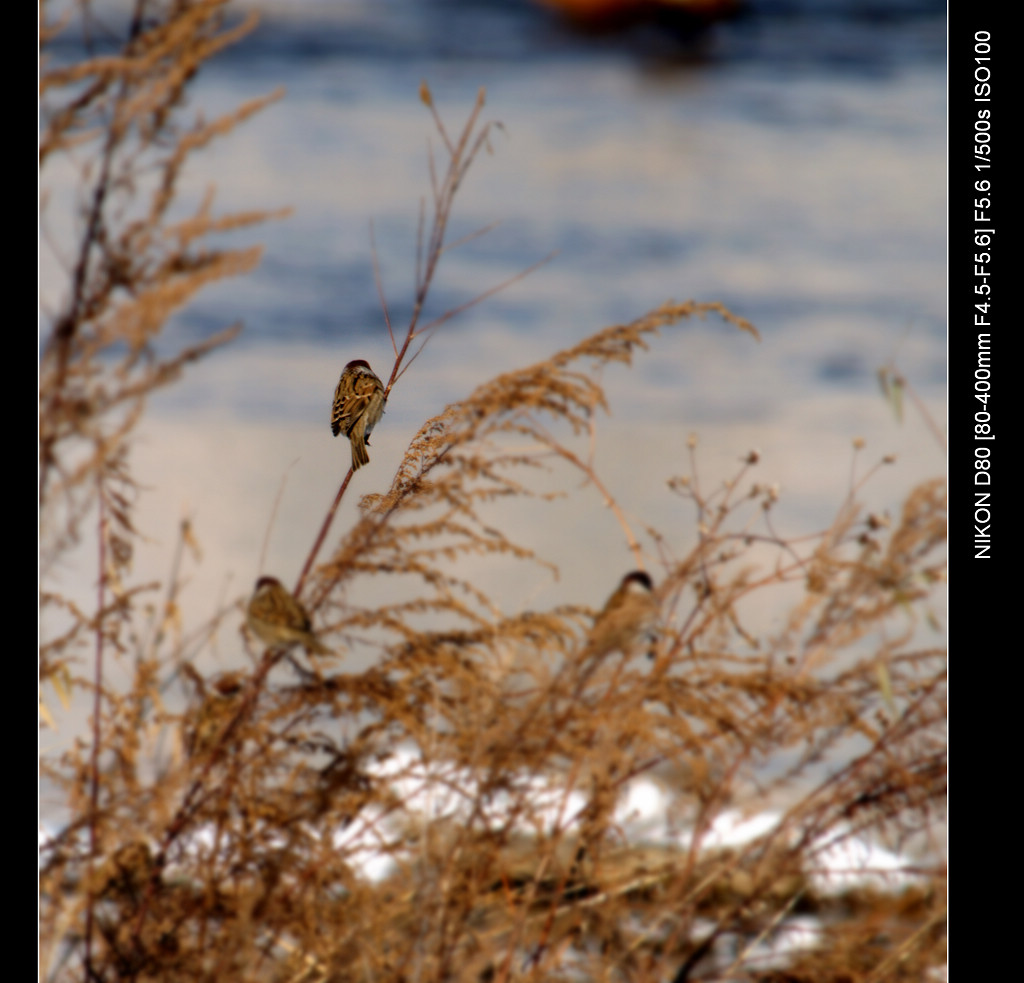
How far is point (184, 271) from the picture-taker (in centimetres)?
169

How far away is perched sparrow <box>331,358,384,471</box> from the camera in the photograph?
19.1 inches

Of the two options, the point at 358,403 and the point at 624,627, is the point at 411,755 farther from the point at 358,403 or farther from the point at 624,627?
the point at 358,403

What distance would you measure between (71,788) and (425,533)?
2.85ft

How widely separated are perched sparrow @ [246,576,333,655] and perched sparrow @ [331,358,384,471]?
1283 millimetres

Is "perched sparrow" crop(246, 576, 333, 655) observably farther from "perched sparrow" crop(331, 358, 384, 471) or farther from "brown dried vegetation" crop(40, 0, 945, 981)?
"perched sparrow" crop(331, 358, 384, 471)

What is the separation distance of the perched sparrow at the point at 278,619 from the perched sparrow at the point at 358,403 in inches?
50.5

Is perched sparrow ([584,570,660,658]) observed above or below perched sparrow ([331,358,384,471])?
above

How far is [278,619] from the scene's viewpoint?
1936 millimetres

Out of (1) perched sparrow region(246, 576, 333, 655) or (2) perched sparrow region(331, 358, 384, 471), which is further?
(1) perched sparrow region(246, 576, 333, 655)

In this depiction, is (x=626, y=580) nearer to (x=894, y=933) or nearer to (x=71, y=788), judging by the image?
(x=894, y=933)

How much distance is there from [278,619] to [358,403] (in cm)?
150

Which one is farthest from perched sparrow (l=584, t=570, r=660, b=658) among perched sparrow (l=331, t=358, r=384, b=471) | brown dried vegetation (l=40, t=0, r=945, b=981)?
perched sparrow (l=331, t=358, r=384, b=471)
